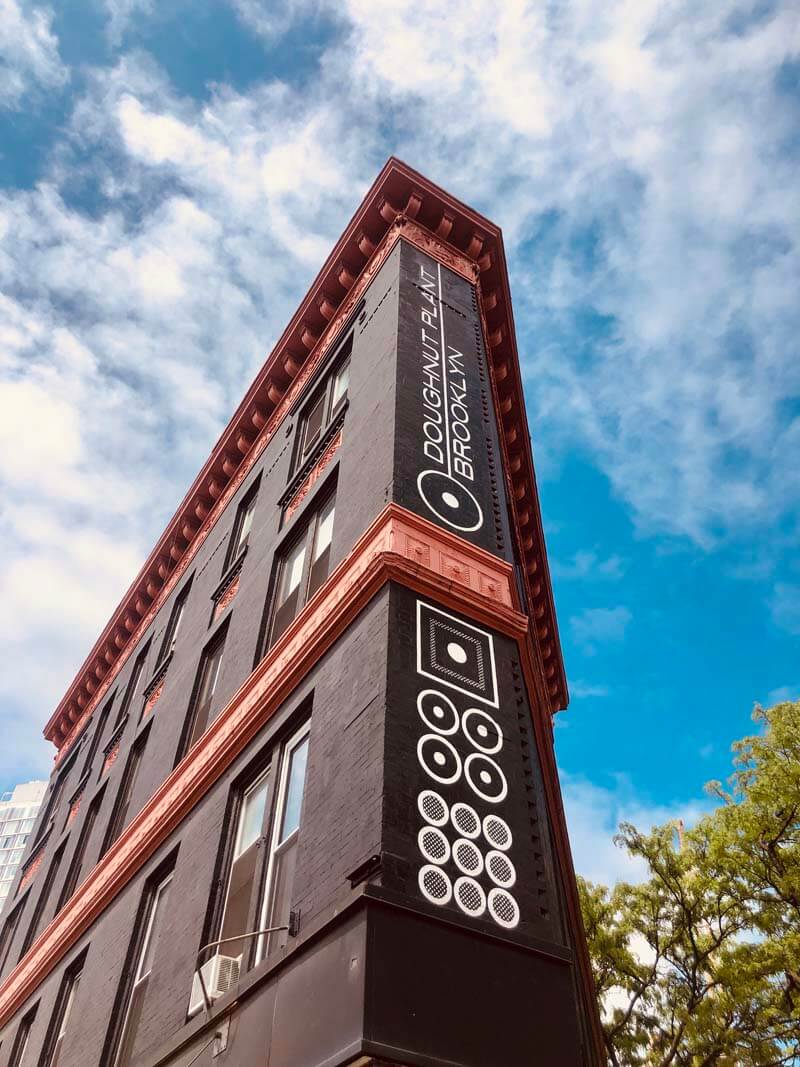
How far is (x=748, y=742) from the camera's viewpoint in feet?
67.7

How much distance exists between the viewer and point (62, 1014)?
13898mm

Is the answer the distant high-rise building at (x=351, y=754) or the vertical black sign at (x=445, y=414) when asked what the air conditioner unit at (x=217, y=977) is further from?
the vertical black sign at (x=445, y=414)

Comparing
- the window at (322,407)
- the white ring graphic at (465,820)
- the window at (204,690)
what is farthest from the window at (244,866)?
the window at (322,407)

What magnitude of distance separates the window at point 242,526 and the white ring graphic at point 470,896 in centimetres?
1081

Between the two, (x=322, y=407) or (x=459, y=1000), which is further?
(x=322, y=407)

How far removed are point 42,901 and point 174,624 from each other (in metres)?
6.95

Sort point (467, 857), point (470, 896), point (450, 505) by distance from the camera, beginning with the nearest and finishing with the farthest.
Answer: point (470, 896) < point (467, 857) < point (450, 505)

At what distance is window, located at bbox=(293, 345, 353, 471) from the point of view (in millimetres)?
15532

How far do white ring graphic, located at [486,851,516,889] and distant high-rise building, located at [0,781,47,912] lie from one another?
467ft

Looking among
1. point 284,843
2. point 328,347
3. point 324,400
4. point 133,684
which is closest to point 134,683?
point 133,684

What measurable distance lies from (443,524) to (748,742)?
14109 mm

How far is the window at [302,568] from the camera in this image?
12.2 metres

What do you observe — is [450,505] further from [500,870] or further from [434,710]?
[500,870]

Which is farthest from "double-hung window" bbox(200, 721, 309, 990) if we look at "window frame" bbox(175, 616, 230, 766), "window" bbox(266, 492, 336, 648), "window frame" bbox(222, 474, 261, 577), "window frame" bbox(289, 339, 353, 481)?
"window frame" bbox(222, 474, 261, 577)
